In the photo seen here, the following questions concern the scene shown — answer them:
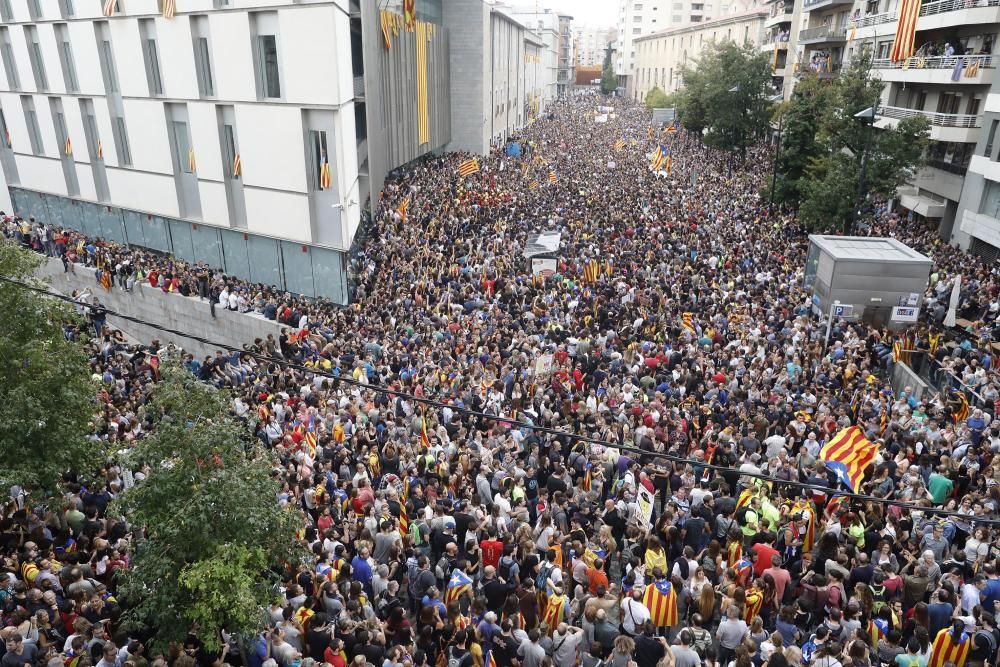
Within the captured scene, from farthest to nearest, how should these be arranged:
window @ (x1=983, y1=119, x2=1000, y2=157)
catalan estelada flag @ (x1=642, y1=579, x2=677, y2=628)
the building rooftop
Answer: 1. window @ (x1=983, y1=119, x2=1000, y2=157)
2. the building rooftop
3. catalan estelada flag @ (x1=642, y1=579, x2=677, y2=628)

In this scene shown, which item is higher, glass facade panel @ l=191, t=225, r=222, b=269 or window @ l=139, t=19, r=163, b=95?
window @ l=139, t=19, r=163, b=95

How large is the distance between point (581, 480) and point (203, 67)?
19155mm

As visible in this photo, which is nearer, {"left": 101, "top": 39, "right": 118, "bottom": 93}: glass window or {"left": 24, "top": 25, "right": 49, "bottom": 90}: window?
{"left": 101, "top": 39, "right": 118, "bottom": 93}: glass window

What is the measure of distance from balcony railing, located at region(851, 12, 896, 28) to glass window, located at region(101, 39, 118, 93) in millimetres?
35342

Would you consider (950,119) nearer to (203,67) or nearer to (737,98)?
(737,98)

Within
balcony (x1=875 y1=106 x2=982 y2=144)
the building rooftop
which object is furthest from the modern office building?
balcony (x1=875 y1=106 x2=982 y2=144)

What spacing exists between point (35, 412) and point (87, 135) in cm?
2293

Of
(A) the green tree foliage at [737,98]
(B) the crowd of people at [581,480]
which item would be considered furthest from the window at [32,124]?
(A) the green tree foliage at [737,98]

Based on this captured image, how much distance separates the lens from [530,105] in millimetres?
85562

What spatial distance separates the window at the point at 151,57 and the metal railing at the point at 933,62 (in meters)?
29.8

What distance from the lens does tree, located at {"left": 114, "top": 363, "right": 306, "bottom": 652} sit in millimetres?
6875

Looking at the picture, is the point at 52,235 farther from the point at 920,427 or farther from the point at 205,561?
the point at 920,427

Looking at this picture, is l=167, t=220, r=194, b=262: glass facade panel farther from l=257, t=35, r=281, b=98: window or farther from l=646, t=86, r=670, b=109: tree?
l=646, t=86, r=670, b=109: tree

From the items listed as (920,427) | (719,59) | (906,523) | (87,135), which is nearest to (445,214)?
(87,135)
